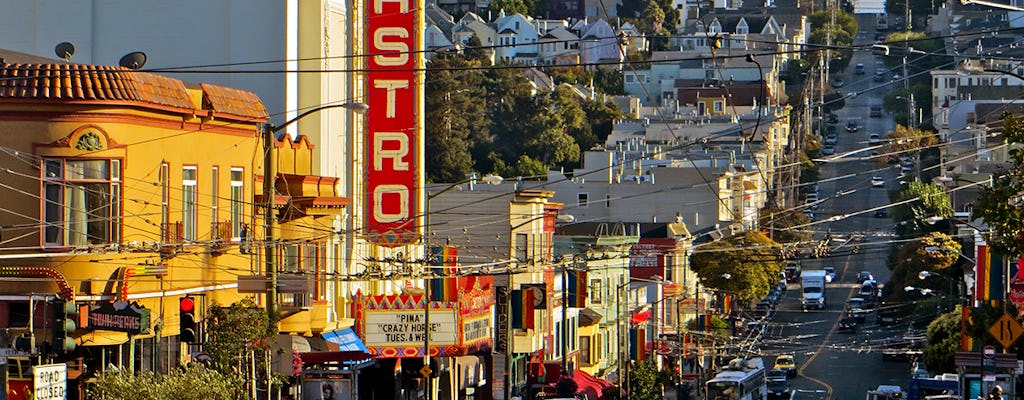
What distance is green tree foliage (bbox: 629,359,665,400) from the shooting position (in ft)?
264

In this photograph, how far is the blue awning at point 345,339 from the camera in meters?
51.2

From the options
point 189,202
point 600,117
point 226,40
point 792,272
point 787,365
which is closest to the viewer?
point 189,202

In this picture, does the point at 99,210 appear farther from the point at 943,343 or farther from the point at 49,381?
the point at 943,343

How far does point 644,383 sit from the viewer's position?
81.5 m

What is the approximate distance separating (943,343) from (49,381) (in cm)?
5880

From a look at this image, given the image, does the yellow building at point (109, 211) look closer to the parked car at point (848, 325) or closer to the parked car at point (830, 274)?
the parked car at point (848, 325)

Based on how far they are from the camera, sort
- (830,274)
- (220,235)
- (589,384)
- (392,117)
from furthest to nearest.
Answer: (830,274), (589,384), (392,117), (220,235)

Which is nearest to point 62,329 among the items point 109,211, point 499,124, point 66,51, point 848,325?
point 109,211

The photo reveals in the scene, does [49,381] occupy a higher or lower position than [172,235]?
lower

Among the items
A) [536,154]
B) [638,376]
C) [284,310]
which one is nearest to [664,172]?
[536,154]

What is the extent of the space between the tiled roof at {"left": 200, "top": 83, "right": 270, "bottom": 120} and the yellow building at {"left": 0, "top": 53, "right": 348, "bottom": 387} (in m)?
0.07

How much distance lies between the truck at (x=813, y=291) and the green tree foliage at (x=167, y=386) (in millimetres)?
97400

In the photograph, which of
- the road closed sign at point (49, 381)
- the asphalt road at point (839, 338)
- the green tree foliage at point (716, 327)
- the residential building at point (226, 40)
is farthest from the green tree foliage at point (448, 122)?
the road closed sign at point (49, 381)

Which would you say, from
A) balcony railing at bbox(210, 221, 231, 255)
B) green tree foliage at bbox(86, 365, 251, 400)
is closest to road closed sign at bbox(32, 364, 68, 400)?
green tree foliage at bbox(86, 365, 251, 400)
